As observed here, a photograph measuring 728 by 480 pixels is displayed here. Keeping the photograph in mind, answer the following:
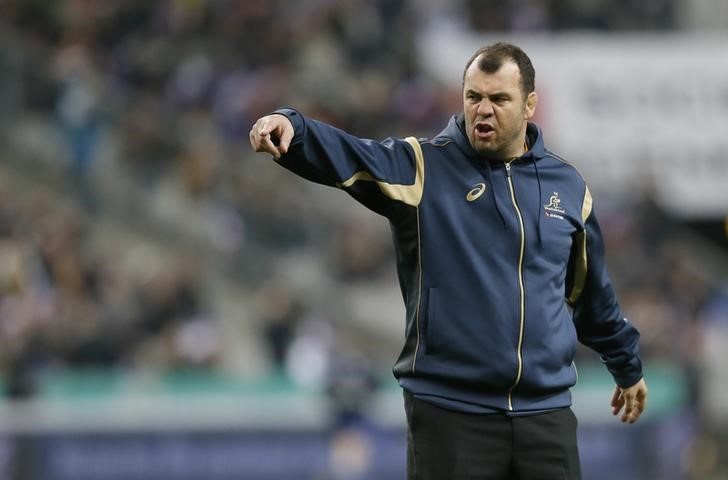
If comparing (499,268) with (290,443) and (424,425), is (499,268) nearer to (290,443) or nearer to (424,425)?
(424,425)

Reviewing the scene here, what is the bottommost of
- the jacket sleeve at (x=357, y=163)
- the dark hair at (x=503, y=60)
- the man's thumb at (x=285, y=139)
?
the jacket sleeve at (x=357, y=163)

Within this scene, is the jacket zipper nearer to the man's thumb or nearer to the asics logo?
the asics logo

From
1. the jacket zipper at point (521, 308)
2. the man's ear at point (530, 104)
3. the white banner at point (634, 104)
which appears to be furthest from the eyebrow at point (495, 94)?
the white banner at point (634, 104)

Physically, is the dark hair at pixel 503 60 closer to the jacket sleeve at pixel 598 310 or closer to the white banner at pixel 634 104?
the jacket sleeve at pixel 598 310

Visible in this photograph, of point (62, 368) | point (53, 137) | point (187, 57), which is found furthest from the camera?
point (187, 57)

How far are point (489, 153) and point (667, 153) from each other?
516 inches

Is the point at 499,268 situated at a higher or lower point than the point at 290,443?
higher

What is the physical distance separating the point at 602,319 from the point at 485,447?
70cm

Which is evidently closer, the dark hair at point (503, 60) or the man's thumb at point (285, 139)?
the man's thumb at point (285, 139)

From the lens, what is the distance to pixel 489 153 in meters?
4.68

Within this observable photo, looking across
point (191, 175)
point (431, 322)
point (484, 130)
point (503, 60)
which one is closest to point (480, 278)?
point (431, 322)

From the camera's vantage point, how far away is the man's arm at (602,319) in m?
4.91

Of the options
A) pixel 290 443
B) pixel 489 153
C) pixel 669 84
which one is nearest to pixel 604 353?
pixel 489 153

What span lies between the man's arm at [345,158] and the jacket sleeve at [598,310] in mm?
644
